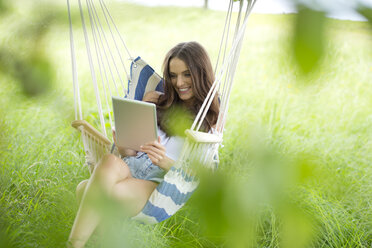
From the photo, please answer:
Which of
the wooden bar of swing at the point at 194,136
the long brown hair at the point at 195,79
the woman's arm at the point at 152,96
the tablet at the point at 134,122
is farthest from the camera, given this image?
the woman's arm at the point at 152,96

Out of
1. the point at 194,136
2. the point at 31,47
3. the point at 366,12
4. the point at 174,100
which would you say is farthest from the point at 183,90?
the point at 366,12

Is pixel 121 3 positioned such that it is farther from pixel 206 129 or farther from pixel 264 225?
pixel 264 225

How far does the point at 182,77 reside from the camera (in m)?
2.10

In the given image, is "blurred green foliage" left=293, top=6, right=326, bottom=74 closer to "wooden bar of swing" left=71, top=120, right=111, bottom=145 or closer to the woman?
the woman

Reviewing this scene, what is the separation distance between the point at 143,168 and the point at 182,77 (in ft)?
1.70

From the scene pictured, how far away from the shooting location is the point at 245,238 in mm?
425

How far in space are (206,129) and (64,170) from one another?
1107 millimetres

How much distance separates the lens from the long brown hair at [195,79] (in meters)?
2.08

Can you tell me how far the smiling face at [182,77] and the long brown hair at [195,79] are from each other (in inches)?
0.9

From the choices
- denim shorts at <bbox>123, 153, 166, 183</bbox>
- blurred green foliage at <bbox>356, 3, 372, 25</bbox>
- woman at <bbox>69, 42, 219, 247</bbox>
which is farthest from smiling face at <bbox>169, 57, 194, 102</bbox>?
blurred green foliage at <bbox>356, 3, 372, 25</bbox>

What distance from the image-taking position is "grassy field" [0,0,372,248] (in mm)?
371

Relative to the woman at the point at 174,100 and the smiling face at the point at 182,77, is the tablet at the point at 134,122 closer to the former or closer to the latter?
the woman at the point at 174,100

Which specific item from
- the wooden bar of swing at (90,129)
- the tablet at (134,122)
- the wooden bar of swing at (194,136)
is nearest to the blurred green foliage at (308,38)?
the wooden bar of swing at (194,136)

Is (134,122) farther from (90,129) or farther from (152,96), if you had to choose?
(152,96)
